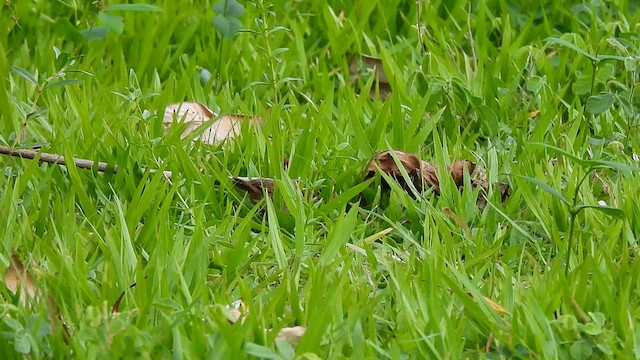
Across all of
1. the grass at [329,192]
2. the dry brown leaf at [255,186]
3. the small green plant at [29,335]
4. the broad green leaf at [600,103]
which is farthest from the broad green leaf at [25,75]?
the broad green leaf at [600,103]

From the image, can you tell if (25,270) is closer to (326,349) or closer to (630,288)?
(326,349)

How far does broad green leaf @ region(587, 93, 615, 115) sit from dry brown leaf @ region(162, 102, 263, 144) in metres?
0.87

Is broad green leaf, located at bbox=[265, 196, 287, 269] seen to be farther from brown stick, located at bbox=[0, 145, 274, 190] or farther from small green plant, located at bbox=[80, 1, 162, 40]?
small green plant, located at bbox=[80, 1, 162, 40]

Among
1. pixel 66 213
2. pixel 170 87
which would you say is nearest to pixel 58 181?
pixel 66 213

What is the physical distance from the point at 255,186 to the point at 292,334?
0.71 metres

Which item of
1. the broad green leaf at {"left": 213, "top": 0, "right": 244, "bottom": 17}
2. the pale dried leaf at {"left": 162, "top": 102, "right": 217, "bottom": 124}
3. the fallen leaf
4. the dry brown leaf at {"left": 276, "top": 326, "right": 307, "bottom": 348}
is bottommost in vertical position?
the fallen leaf

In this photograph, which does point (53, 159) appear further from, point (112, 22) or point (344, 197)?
point (112, 22)

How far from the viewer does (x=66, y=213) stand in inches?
93.1

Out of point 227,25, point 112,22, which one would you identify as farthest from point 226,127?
point 112,22

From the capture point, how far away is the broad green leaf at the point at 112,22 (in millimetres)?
3256

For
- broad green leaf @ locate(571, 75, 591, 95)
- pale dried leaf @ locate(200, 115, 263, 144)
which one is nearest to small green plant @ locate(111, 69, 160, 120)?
pale dried leaf @ locate(200, 115, 263, 144)

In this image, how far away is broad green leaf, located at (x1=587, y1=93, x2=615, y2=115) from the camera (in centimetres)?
279

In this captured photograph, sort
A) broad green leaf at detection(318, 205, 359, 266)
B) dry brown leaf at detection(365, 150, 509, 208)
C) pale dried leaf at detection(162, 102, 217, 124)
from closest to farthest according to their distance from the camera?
broad green leaf at detection(318, 205, 359, 266), dry brown leaf at detection(365, 150, 509, 208), pale dried leaf at detection(162, 102, 217, 124)

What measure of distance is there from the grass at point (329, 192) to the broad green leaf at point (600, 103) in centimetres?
2
